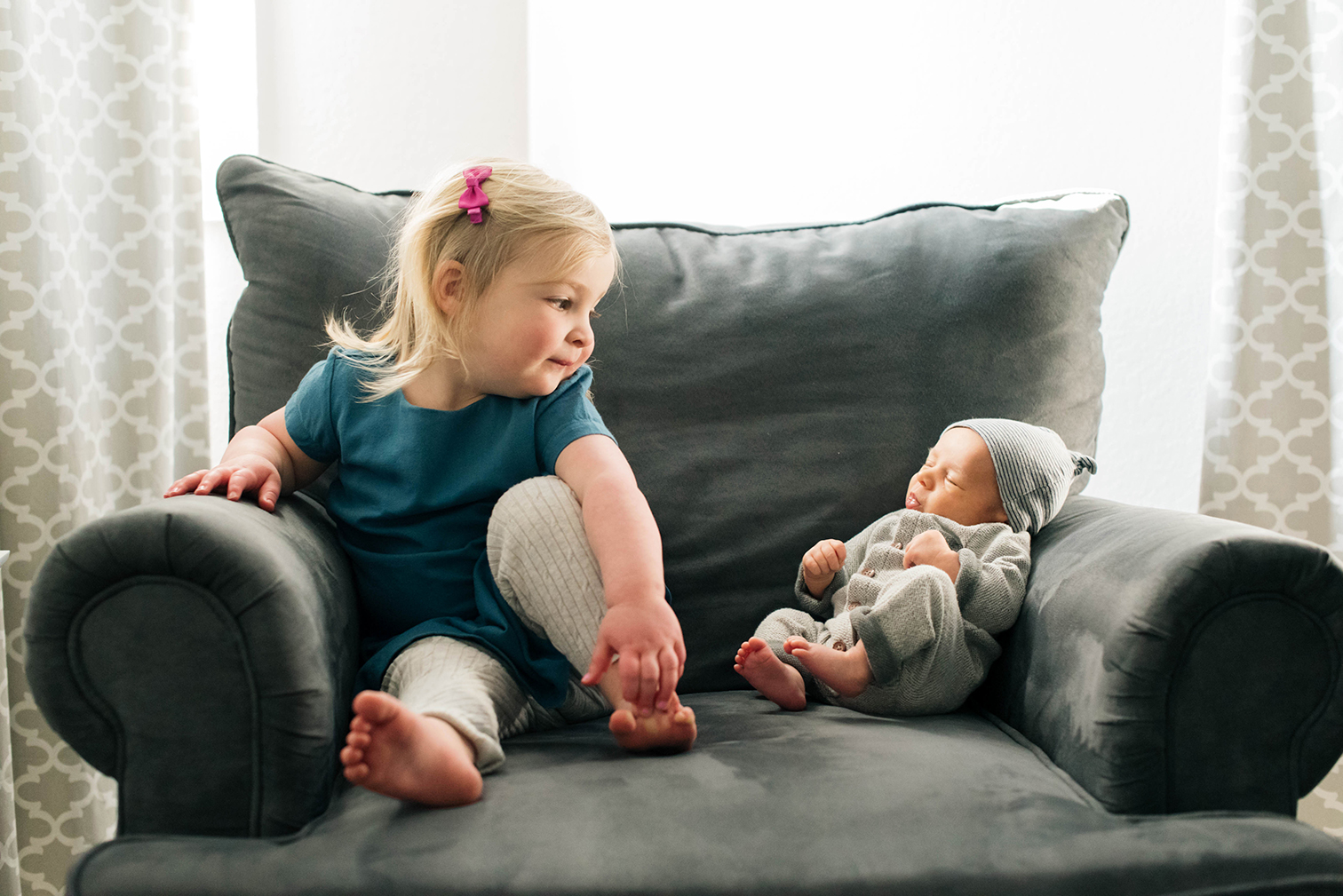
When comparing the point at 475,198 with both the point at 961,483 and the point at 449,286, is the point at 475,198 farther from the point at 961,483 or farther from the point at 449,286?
the point at 961,483

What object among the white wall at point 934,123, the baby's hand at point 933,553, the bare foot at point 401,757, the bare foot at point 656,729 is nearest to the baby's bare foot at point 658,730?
the bare foot at point 656,729

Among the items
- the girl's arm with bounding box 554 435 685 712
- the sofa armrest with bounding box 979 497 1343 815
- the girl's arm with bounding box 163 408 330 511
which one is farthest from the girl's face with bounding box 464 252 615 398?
the sofa armrest with bounding box 979 497 1343 815

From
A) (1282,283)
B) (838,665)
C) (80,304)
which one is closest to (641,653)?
(838,665)

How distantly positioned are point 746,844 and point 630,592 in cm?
25

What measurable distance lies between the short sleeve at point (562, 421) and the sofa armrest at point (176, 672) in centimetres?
36

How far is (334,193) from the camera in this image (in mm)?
1216

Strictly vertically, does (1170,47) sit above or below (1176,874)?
above

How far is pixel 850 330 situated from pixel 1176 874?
0.75 m

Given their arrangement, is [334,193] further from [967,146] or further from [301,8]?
[967,146]

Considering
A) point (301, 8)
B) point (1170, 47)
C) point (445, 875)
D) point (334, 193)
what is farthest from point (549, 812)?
point (1170, 47)

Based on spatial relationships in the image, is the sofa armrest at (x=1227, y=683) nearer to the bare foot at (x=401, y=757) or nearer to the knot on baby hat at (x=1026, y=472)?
the knot on baby hat at (x=1026, y=472)

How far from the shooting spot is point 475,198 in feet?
3.32

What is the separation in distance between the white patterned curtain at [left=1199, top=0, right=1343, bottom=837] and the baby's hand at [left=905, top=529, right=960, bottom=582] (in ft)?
2.32

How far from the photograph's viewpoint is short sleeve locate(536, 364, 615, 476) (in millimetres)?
1022
